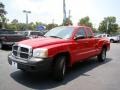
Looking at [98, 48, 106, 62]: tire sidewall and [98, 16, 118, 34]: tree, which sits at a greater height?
[98, 16, 118, 34]: tree

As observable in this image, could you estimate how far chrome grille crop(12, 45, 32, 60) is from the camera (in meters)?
6.82

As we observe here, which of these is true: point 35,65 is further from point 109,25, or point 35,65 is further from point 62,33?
point 109,25

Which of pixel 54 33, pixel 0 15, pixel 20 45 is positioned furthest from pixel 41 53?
pixel 0 15

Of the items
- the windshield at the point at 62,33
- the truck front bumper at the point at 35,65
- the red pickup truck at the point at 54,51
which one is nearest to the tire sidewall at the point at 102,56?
the red pickup truck at the point at 54,51

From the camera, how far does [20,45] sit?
722 centimetres

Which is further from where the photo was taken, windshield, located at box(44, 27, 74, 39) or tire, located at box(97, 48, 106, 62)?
tire, located at box(97, 48, 106, 62)

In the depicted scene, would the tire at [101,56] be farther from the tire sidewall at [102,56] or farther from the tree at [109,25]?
the tree at [109,25]

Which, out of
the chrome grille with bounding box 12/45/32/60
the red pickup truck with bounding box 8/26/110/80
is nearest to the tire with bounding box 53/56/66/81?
the red pickup truck with bounding box 8/26/110/80

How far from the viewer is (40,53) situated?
6.68 meters

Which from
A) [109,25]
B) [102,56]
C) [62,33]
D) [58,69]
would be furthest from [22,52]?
[109,25]

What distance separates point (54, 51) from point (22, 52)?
0.98 metres

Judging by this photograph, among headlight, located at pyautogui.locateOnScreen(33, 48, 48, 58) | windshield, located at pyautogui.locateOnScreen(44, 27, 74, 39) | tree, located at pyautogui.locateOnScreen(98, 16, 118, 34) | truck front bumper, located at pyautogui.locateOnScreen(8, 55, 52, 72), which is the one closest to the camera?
truck front bumper, located at pyautogui.locateOnScreen(8, 55, 52, 72)

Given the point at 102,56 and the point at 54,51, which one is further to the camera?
the point at 102,56

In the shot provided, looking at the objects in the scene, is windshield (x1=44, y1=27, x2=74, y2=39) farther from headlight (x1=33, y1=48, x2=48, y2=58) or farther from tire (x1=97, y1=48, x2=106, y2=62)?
tire (x1=97, y1=48, x2=106, y2=62)
